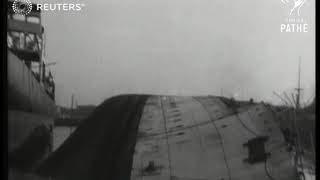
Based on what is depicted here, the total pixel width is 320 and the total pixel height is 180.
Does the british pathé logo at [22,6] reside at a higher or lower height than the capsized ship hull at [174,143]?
higher

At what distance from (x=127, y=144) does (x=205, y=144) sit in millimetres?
459

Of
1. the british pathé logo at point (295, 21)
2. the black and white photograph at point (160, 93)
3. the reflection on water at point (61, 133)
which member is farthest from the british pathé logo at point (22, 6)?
the british pathé logo at point (295, 21)

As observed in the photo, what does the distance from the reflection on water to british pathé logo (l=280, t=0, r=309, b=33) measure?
1.40 meters

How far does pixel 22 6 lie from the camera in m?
1.99

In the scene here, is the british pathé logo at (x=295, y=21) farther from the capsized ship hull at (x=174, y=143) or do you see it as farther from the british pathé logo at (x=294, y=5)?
the capsized ship hull at (x=174, y=143)

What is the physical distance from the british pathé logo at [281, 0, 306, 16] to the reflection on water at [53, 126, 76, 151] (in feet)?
4.83

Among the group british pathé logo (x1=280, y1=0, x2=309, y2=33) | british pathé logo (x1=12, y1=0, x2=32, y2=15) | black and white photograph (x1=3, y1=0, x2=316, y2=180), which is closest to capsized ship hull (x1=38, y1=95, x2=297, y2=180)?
black and white photograph (x1=3, y1=0, x2=316, y2=180)

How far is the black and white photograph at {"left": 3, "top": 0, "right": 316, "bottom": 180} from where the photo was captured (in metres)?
1.95

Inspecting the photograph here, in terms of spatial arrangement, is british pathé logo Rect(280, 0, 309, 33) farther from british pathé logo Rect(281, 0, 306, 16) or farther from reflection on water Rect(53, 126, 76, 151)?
reflection on water Rect(53, 126, 76, 151)

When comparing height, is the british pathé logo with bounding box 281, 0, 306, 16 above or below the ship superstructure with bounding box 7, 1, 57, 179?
above

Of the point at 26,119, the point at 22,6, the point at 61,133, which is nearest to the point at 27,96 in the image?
the point at 26,119

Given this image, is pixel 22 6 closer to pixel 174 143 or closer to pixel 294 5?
pixel 174 143

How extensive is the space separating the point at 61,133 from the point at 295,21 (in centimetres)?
155

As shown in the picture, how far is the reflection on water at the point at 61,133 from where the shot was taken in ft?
6.48
